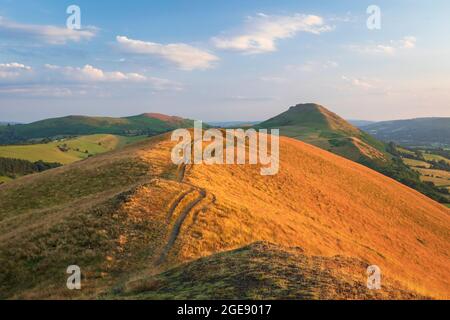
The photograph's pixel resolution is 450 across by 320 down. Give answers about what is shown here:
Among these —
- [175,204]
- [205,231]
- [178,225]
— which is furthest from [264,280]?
[175,204]

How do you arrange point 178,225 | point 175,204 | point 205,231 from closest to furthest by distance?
point 205,231, point 178,225, point 175,204

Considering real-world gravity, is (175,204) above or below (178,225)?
above

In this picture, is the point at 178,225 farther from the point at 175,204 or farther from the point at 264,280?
the point at 264,280

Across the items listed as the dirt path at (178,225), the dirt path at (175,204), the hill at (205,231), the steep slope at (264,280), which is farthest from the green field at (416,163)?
the steep slope at (264,280)

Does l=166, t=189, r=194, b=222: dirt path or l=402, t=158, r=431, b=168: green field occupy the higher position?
l=166, t=189, r=194, b=222: dirt path

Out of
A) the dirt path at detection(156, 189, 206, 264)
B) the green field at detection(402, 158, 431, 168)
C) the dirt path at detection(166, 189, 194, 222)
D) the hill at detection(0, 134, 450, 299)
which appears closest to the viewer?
the hill at detection(0, 134, 450, 299)

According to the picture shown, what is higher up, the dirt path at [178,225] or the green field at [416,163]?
the dirt path at [178,225]

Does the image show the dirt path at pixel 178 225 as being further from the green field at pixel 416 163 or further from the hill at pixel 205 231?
the green field at pixel 416 163

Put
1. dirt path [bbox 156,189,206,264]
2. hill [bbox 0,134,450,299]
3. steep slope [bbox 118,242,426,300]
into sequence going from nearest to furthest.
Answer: steep slope [bbox 118,242,426,300] → hill [bbox 0,134,450,299] → dirt path [bbox 156,189,206,264]

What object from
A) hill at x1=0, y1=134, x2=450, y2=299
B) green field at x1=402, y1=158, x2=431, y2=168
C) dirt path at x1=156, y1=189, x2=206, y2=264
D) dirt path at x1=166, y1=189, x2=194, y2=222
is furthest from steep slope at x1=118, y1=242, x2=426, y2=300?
green field at x1=402, y1=158, x2=431, y2=168

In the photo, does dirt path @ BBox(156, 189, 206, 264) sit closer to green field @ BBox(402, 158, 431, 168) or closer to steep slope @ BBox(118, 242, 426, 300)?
steep slope @ BBox(118, 242, 426, 300)
